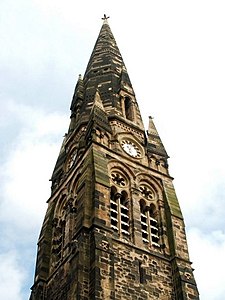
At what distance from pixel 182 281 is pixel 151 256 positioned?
1.90 m

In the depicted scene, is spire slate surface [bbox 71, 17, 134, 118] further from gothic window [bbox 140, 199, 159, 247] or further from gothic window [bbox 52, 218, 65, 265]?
gothic window [bbox 52, 218, 65, 265]

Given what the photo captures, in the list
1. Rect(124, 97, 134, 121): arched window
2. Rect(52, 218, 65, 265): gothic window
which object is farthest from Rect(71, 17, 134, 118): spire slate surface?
Rect(52, 218, 65, 265): gothic window

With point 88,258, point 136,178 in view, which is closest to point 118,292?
point 88,258

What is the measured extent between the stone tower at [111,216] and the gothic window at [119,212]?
0.16 ft

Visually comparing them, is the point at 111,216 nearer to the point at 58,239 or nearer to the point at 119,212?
the point at 119,212

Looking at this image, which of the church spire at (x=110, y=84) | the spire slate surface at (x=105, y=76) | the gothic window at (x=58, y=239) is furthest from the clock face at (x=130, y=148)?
the gothic window at (x=58, y=239)

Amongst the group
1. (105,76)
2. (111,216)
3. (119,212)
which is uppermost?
(105,76)

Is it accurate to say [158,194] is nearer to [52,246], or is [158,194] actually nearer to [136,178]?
[136,178]

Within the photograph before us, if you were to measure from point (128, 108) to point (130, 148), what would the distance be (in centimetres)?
534

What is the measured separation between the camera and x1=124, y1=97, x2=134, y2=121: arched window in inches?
1472

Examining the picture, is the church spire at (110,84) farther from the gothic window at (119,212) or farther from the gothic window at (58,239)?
the gothic window at (58,239)

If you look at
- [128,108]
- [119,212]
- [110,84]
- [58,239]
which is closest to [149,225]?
[119,212]

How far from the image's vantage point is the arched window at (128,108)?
3738 centimetres

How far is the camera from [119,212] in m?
28.6
